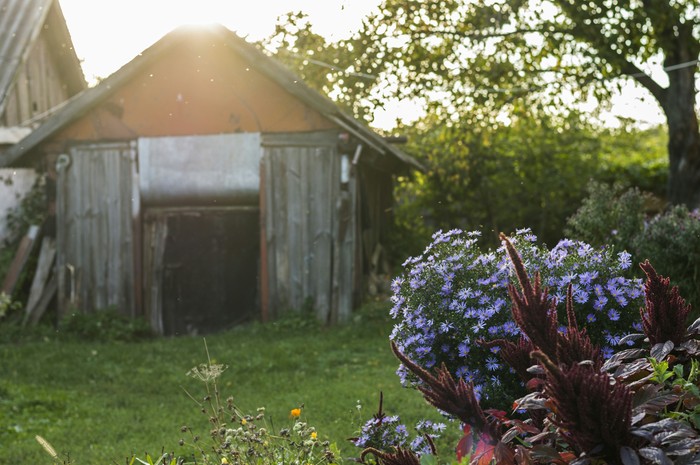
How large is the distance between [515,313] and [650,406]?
41 cm

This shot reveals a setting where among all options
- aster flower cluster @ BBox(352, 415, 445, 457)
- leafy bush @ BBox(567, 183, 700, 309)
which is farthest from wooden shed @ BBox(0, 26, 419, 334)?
aster flower cluster @ BBox(352, 415, 445, 457)

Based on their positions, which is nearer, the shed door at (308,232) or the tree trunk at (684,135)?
the shed door at (308,232)

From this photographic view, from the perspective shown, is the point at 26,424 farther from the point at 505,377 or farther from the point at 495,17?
the point at 495,17

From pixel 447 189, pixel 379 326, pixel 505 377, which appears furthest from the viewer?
pixel 447 189

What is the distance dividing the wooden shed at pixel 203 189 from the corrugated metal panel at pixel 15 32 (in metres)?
1.05

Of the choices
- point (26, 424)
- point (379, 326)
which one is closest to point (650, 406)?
point (26, 424)

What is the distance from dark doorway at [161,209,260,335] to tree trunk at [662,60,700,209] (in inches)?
272

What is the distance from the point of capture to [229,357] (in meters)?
11.3

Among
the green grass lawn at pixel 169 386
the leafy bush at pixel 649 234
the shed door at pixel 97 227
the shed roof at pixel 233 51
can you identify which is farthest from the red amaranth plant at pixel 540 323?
the shed door at pixel 97 227

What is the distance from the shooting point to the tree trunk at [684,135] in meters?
15.4

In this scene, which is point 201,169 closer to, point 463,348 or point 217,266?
point 217,266

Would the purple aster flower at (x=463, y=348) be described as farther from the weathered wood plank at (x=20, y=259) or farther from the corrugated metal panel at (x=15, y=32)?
the weathered wood plank at (x=20, y=259)

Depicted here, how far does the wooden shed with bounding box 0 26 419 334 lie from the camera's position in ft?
46.5

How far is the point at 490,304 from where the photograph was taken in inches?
196
